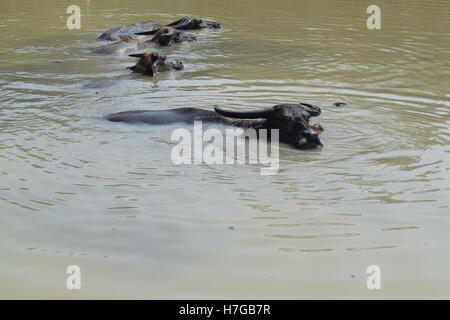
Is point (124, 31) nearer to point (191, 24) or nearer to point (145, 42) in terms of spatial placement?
point (145, 42)

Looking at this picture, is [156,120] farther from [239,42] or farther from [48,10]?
[48,10]

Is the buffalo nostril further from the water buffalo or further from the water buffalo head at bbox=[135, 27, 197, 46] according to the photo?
the water buffalo

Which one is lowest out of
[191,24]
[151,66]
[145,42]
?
[151,66]

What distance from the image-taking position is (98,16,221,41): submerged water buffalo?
13.5 metres

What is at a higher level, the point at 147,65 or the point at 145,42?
the point at 145,42

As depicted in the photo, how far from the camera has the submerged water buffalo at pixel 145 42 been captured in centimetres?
1196

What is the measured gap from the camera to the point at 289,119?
6781 mm

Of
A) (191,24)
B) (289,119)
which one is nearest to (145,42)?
(191,24)

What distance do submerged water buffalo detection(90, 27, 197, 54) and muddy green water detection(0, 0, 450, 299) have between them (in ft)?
3.41

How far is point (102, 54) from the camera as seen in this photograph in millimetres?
11828

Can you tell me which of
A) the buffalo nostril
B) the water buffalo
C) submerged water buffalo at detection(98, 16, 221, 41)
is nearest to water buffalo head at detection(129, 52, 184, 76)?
the water buffalo

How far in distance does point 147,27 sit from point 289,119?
837 cm

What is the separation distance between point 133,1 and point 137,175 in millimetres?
15168

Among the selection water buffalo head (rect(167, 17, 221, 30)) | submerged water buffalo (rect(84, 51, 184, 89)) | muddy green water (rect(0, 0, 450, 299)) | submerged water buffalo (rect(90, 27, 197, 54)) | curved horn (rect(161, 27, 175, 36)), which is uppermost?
water buffalo head (rect(167, 17, 221, 30))
